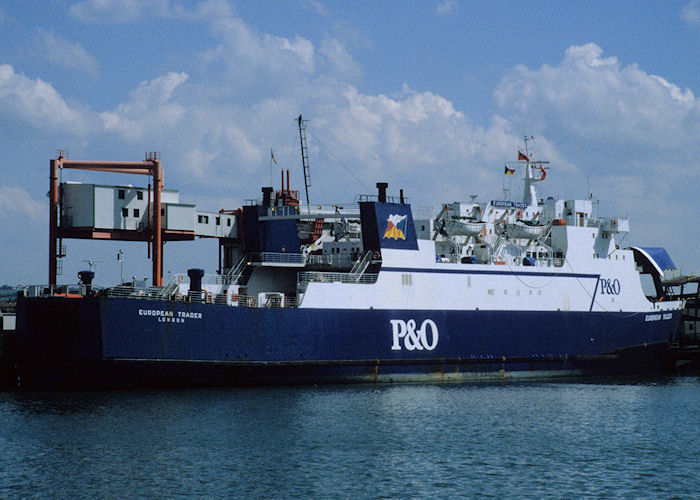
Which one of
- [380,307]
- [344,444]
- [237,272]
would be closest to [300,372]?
[380,307]

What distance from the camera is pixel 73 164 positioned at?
144ft

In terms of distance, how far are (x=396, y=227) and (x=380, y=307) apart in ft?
11.5

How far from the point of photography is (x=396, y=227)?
3869 cm

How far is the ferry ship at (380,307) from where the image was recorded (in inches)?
1273

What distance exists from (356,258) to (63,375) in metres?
13.5

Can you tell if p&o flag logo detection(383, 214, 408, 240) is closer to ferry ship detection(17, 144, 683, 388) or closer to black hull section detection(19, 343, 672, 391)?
ferry ship detection(17, 144, 683, 388)

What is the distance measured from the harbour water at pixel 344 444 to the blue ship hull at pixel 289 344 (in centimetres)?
88

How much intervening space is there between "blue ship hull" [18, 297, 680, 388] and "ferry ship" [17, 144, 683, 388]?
5 cm

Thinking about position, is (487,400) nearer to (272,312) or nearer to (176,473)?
(272,312)

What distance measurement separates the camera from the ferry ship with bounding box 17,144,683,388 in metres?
32.3

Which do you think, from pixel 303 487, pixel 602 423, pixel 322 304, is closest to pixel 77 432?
pixel 303 487

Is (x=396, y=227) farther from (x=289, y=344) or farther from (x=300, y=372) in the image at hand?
(x=300, y=372)

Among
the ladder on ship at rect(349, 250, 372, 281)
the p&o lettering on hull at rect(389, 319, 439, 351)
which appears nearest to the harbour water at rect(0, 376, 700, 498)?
the p&o lettering on hull at rect(389, 319, 439, 351)

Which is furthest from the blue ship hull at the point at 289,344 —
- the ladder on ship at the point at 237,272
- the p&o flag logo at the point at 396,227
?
the ladder on ship at the point at 237,272
